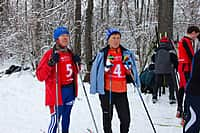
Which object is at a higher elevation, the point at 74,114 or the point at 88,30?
the point at 88,30

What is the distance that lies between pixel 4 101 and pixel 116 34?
5278 millimetres

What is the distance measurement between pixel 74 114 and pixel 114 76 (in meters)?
2.94

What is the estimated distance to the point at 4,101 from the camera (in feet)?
31.4

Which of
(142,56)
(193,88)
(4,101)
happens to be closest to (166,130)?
(193,88)

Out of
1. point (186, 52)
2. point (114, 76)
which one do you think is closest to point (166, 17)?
point (186, 52)

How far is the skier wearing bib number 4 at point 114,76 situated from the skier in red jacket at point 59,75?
1.12 feet

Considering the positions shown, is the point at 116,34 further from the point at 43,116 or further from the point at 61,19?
the point at 61,19

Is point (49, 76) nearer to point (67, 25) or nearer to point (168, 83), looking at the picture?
point (168, 83)

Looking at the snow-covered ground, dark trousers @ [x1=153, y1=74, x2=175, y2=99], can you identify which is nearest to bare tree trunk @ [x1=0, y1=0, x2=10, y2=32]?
the snow-covered ground

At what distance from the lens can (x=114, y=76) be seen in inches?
212

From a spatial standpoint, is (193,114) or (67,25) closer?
(193,114)

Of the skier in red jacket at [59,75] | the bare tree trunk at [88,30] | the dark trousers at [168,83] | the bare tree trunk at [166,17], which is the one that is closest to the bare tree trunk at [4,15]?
the bare tree trunk at [88,30]

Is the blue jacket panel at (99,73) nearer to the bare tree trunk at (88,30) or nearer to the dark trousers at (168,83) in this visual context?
the dark trousers at (168,83)

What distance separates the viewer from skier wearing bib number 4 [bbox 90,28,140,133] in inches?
210
